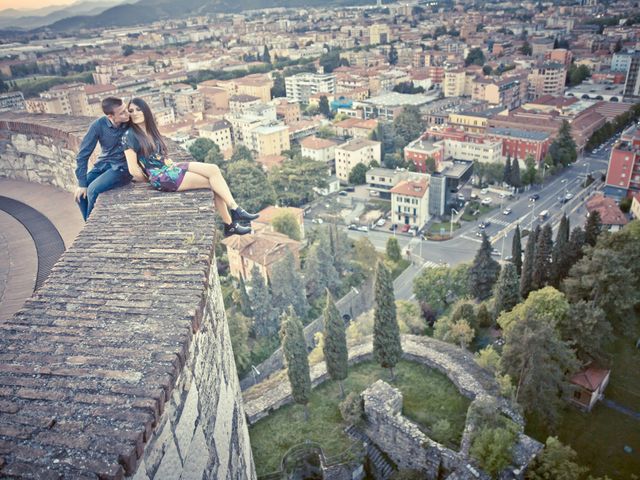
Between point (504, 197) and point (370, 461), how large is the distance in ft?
84.3

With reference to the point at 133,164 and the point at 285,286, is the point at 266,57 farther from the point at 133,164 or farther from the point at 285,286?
the point at 133,164

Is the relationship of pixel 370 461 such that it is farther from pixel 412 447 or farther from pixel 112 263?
pixel 112 263

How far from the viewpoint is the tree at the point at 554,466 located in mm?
9180

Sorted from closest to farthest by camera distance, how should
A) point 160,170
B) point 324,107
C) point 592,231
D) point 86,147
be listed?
point 160,170
point 86,147
point 592,231
point 324,107

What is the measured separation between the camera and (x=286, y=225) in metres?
25.8

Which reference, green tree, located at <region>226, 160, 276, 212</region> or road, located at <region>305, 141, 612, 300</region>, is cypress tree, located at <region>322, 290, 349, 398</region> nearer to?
road, located at <region>305, 141, 612, 300</region>

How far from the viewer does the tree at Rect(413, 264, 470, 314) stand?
778 inches

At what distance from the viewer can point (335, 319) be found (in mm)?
11469

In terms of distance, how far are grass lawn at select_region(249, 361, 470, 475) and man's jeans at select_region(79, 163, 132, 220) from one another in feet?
24.5

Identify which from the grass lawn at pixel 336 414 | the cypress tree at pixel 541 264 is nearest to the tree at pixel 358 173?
the cypress tree at pixel 541 264

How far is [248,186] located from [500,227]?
50.3ft

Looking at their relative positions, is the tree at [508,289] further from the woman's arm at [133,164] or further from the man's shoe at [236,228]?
the woman's arm at [133,164]

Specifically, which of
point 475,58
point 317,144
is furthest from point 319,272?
point 475,58

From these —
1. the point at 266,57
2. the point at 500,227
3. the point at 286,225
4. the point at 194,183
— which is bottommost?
the point at 500,227
